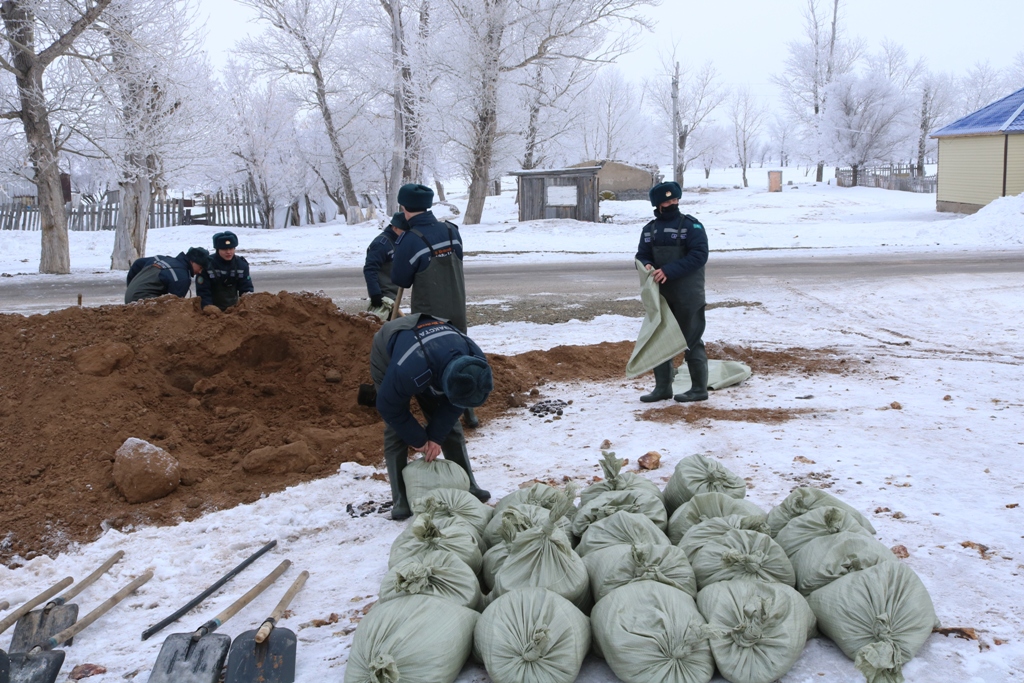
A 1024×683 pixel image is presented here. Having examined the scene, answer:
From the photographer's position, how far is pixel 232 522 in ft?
14.9

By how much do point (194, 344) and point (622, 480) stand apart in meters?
4.06

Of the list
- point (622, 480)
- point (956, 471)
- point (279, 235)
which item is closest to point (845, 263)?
point (956, 471)

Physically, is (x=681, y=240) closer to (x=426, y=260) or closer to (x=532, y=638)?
(x=426, y=260)

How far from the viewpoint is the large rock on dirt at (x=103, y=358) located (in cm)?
602

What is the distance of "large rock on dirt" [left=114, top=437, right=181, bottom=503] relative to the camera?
4.79 meters

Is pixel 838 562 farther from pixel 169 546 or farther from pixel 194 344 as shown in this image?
pixel 194 344

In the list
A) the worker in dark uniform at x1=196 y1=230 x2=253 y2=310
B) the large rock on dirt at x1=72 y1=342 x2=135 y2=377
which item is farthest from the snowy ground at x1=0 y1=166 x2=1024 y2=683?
the worker in dark uniform at x1=196 y1=230 x2=253 y2=310

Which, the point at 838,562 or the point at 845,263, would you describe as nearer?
the point at 838,562

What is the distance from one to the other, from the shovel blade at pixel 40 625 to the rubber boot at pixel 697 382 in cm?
451

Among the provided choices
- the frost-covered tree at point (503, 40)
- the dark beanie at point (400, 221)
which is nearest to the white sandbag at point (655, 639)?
the dark beanie at point (400, 221)

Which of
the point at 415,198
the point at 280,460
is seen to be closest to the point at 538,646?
the point at 280,460

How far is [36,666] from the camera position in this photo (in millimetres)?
3090

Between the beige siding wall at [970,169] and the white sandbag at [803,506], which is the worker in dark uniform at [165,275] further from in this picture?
the beige siding wall at [970,169]

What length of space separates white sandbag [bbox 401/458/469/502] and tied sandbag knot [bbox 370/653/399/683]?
151 centimetres
